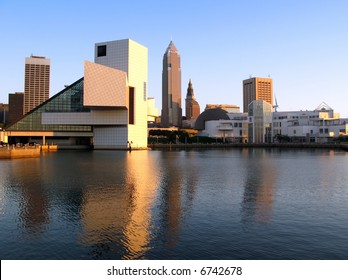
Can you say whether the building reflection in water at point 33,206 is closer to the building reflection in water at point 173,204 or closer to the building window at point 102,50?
the building reflection in water at point 173,204

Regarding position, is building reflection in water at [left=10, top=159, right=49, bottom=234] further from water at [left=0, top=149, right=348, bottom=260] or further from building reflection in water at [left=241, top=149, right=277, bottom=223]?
building reflection in water at [left=241, top=149, right=277, bottom=223]

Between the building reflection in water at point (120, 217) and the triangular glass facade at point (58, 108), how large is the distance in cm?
11107

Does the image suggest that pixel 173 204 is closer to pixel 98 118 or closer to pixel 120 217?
pixel 120 217

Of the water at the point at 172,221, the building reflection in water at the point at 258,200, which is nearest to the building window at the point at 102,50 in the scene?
the water at the point at 172,221

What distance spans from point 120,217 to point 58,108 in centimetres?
12755

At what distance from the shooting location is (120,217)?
70.0 ft

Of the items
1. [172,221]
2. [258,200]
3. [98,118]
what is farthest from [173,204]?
[98,118]

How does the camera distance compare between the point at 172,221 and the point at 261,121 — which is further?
the point at 261,121

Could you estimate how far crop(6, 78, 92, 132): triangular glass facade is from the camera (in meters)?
140

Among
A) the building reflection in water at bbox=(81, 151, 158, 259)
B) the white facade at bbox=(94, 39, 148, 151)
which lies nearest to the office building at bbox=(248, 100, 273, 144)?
the white facade at bbox=(94, 39, 148, 151)

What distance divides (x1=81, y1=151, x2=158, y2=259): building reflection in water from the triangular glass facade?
111 m

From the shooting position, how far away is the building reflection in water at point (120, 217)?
52.9ft
